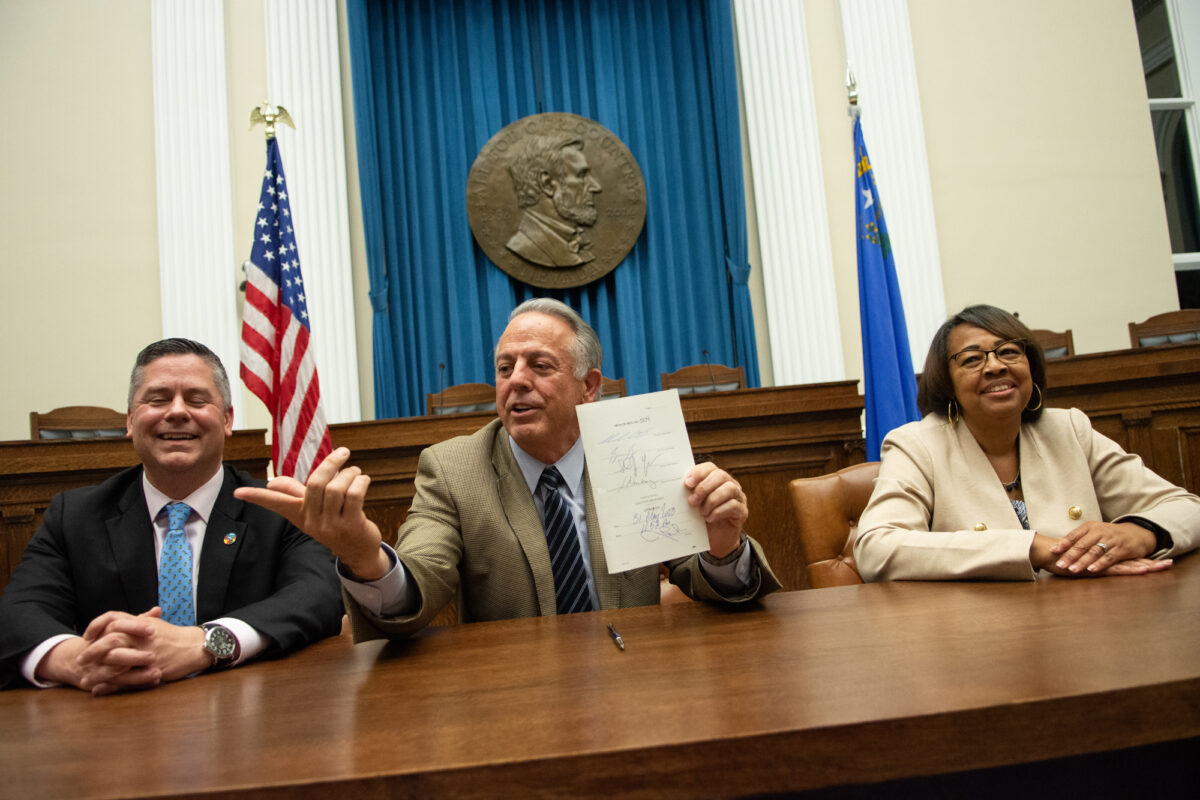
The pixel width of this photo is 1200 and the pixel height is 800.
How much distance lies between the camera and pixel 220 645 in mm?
1325

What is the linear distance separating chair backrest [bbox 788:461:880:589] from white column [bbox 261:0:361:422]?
186 inches

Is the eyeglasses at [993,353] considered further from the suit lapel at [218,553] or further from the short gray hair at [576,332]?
the suit lapel at [218,553]

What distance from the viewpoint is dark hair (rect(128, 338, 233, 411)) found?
6.48 feet

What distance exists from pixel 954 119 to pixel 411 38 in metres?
4.82

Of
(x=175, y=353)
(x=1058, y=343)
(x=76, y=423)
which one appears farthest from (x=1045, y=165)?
(x=76, y=423)

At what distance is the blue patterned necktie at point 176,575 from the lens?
178 centimetres

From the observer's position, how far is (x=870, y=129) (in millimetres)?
6738

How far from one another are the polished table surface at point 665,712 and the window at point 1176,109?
8.12 m

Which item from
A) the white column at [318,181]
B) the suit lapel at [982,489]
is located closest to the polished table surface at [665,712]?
the suit lapel at [982,489]

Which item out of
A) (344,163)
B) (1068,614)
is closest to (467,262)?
(344,163)

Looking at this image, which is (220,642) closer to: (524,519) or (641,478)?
(524,519)

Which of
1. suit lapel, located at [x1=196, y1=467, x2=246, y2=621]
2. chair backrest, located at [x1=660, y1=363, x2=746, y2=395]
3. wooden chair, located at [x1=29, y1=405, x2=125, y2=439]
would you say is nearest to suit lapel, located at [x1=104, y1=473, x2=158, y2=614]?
suit lapel, located at [x1=196, y1=467, x2=246, y2=621]

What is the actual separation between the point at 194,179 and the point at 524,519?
224 inches

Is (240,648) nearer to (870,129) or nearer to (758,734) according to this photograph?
(758,734)
